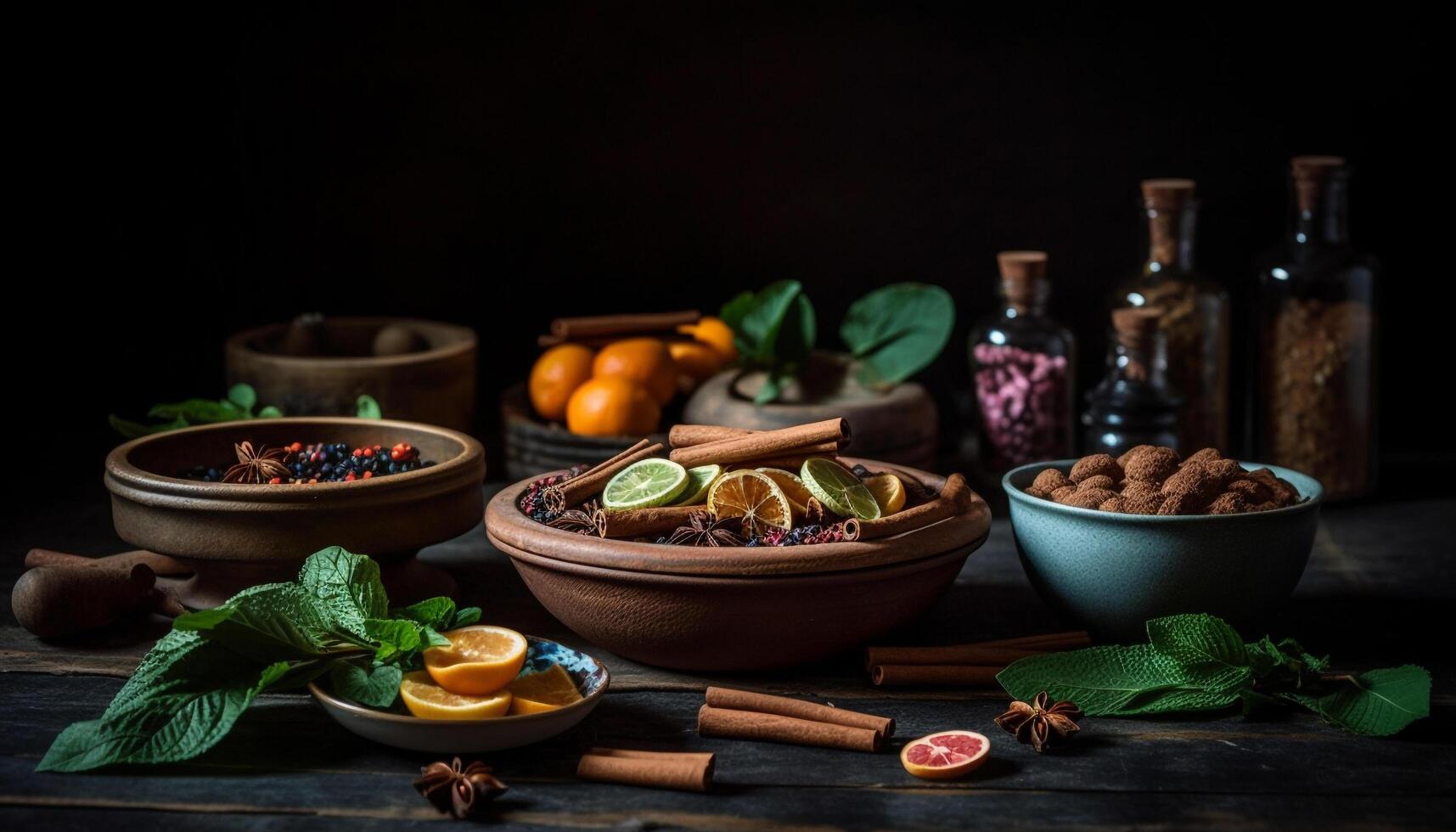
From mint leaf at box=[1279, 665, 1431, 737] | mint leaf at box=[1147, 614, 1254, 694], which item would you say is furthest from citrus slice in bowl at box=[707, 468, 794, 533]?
mint leaf at box=[1279, 665, 1431, 737]

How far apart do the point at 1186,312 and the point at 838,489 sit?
0.86 meters

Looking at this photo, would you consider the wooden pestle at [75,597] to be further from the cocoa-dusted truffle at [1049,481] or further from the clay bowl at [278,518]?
the cocoa-dusted truffle at [1049,481]

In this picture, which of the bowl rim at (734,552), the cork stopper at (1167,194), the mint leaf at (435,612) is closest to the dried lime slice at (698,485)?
the bowl rim at (734,552)

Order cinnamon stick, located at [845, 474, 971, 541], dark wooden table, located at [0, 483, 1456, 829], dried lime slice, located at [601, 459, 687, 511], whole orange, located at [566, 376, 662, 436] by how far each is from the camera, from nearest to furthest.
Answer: dark wooden table, located at [0, 483, 1456, 829]
cinnamon stick, located at [845, 474, 971, 541]
dried lime slice, located at [601, 459, 687, 511]
whole orange, located at [566, 376, 662, 436]

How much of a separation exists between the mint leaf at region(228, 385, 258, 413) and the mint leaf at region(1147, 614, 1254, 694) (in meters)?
1.19

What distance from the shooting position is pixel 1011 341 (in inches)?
77.8

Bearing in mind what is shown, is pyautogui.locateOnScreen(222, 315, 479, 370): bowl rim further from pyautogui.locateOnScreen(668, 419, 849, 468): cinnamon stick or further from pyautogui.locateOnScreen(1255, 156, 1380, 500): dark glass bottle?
pyautogui.locateOnScreen(1255, 156, 1380, 500): dark glass bottle

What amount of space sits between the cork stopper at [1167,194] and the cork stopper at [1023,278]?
158mm

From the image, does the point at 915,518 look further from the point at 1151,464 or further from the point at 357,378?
the point at 357,378

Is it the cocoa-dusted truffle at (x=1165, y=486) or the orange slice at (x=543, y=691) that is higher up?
the cocoa-dusted truffle at (x=1165, y=486)

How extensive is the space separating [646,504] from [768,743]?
273mm

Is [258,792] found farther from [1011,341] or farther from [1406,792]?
[1011,341]

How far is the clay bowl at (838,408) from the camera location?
1.85m

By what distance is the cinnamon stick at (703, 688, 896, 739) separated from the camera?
113 centimetres
